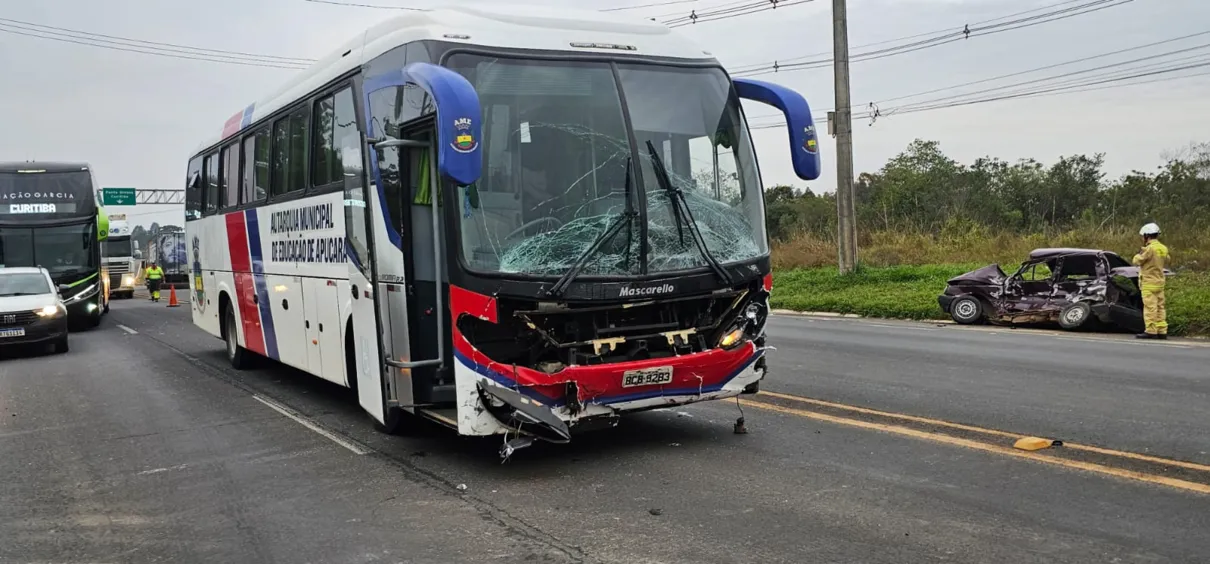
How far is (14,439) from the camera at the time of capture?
9.13 m

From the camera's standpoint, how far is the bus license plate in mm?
6742

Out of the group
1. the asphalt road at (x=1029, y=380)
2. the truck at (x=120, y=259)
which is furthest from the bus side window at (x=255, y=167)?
the truck at (x=120, y=259)

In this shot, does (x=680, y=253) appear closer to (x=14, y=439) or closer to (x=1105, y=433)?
(x=1105, y=433)

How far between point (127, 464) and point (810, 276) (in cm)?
2219

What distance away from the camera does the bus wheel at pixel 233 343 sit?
44.1 feet

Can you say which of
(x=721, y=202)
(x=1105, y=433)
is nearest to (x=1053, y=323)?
(x=1105, y=433)

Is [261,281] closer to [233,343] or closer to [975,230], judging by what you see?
[233,343]

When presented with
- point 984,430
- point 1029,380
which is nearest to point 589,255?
point 984,430

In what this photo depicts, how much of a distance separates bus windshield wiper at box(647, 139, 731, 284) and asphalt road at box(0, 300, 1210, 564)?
1.36m

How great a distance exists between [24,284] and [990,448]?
56.7ft

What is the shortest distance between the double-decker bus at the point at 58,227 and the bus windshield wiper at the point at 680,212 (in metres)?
19.5

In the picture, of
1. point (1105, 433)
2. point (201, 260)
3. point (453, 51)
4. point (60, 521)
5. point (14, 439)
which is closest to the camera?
point (60, 521)

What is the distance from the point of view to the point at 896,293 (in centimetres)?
2208

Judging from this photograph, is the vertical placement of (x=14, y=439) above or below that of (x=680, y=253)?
below
